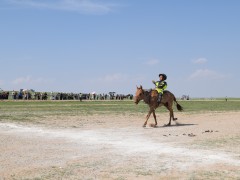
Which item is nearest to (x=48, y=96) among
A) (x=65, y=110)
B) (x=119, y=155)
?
(x=65, y=110)

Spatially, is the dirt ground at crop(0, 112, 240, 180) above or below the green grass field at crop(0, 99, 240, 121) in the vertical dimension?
below

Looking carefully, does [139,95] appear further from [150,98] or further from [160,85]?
[160,85]

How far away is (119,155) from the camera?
11.6 m

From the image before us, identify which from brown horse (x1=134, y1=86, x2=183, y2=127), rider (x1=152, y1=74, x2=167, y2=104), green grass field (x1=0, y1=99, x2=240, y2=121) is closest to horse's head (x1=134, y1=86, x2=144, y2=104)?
brown horse (x1=134, y1=86, x2=183, y2=127)

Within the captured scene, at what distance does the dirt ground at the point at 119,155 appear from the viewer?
362 inches

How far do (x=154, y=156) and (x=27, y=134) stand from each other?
7.12m

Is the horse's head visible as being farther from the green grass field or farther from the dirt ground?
the green grass field

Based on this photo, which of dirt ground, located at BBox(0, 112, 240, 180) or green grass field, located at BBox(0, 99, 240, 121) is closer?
dirt ground, located at BBox(0, 112, 240, 180)

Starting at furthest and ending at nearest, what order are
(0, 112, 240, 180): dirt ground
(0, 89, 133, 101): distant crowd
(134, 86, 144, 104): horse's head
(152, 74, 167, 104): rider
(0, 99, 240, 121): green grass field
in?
1. (0, 89, 133, 101): distant crowd
2. (0, 99, 240, 121): green grass field
3. (152, 74, 167, 104): rider
4. (134, 86, 144, 104): horse's head
5. (0, 112, 240, 180): dirt ground

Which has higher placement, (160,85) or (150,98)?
(160,85)

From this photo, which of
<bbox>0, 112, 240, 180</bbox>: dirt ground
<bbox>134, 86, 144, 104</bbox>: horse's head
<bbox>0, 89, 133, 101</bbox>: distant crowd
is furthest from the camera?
<bbox>0, 89, 133, 101</bbox>: distant crowd

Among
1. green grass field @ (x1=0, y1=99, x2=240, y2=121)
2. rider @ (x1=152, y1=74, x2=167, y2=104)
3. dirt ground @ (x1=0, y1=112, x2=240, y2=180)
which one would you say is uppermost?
rider @ (x1=152, y1=74, x2=167, y2=104)

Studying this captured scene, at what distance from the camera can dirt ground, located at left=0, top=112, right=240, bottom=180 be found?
920 cm

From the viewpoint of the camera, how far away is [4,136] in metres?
16.0
